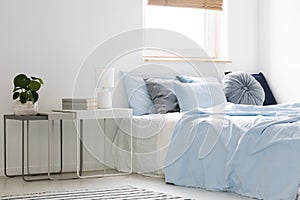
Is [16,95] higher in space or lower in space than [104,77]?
lower

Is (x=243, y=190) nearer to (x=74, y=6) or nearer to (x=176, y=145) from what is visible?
(x=176, y=145)

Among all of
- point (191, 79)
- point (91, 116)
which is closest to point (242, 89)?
point (191, 79)

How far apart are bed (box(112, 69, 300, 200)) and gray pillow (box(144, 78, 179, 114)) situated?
14cm

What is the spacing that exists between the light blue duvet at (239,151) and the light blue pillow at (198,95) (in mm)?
422

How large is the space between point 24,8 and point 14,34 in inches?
8.5

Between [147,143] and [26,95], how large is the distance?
3.18 feet

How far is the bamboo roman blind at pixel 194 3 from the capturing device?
5.67 m

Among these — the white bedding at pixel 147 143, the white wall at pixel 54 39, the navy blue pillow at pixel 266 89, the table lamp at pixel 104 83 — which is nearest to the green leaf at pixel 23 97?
the white wall at pixel 54 39

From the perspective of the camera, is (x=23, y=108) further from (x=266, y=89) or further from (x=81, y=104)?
(x=266, y=89)

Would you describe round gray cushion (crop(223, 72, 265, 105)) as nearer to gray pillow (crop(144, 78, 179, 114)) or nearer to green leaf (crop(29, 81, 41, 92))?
gray pillow (crop(144, 78, 179, 114))

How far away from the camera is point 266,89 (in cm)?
593

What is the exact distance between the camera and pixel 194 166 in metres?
4.25

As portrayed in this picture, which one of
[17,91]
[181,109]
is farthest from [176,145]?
[17,91]

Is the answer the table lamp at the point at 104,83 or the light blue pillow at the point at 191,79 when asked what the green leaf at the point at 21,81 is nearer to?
the table lamp at the point at 104,83
